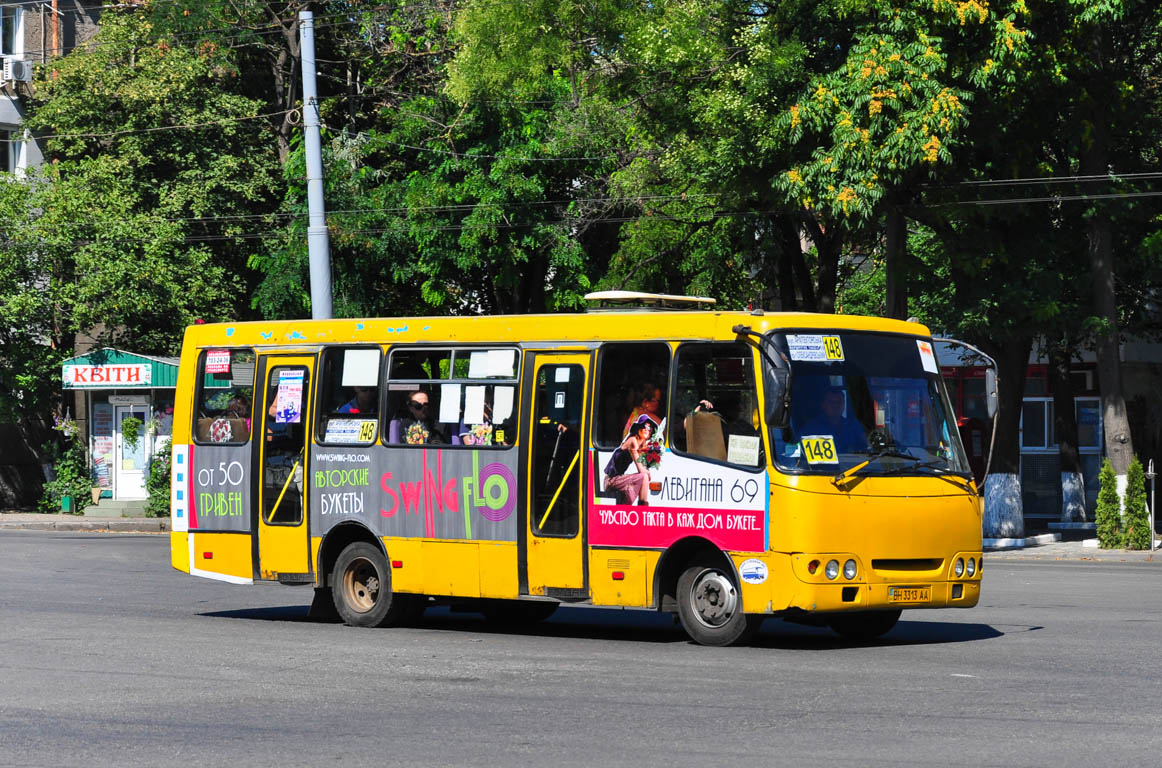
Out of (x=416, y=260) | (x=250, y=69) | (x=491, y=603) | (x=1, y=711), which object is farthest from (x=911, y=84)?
(x=250, y=69)

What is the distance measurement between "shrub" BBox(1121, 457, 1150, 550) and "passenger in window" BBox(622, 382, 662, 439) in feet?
57.0

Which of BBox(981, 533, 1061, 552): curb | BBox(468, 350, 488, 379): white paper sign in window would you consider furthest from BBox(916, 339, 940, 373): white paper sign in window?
BBox(981, 533, 1061, 552): curb

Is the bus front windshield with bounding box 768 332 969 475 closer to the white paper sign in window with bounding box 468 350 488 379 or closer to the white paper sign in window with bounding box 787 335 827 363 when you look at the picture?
the white paper sign in window with bounding box 787 335 827 363

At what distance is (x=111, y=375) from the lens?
37250mm

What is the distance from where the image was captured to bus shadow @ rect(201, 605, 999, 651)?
46.1 feet

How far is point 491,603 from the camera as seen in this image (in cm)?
1562

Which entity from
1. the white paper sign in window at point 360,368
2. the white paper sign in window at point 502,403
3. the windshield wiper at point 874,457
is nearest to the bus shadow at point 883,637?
the windshield wiper at point 874,457

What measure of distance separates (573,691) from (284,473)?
19.9 ft

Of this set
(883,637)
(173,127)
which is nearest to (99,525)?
(173,127)

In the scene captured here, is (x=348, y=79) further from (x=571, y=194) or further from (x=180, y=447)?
(x=180, y=447)

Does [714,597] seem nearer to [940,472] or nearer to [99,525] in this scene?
[940,472]

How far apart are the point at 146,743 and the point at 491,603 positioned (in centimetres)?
665

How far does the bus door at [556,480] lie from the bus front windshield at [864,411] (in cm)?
201

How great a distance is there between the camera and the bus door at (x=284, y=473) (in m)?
16.0
